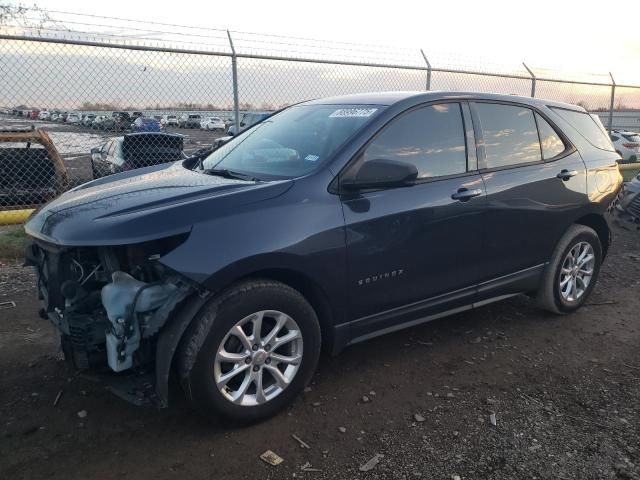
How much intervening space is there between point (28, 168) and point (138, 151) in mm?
2027

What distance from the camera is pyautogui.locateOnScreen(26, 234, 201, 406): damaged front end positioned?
2.62 metres

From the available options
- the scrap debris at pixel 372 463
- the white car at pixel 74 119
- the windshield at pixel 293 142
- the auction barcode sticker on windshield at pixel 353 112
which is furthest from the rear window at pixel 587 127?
the white car at pixel 74 119

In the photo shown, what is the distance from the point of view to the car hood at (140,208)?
2605 mm

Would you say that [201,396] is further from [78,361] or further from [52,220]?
[52,220]

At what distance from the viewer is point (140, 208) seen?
9.07 ft

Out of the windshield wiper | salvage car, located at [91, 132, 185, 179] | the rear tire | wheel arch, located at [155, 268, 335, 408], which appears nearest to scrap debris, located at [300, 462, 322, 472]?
wheel arch, located at [155, 268, 335, 408]

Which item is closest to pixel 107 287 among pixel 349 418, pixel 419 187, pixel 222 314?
pixel 222 314

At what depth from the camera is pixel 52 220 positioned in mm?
2900

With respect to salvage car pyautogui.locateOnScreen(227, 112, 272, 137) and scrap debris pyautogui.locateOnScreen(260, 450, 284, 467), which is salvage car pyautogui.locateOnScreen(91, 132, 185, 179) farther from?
scrap debris pyautogui.locateOnScreen(260, 450, 284, 467)

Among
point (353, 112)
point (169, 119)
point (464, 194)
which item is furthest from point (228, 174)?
point (169, 119)

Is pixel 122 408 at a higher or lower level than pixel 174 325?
lower

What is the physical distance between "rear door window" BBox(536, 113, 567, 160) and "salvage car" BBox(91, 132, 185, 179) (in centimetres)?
696

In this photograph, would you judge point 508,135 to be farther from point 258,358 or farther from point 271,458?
point 271,458

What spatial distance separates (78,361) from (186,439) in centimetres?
70
